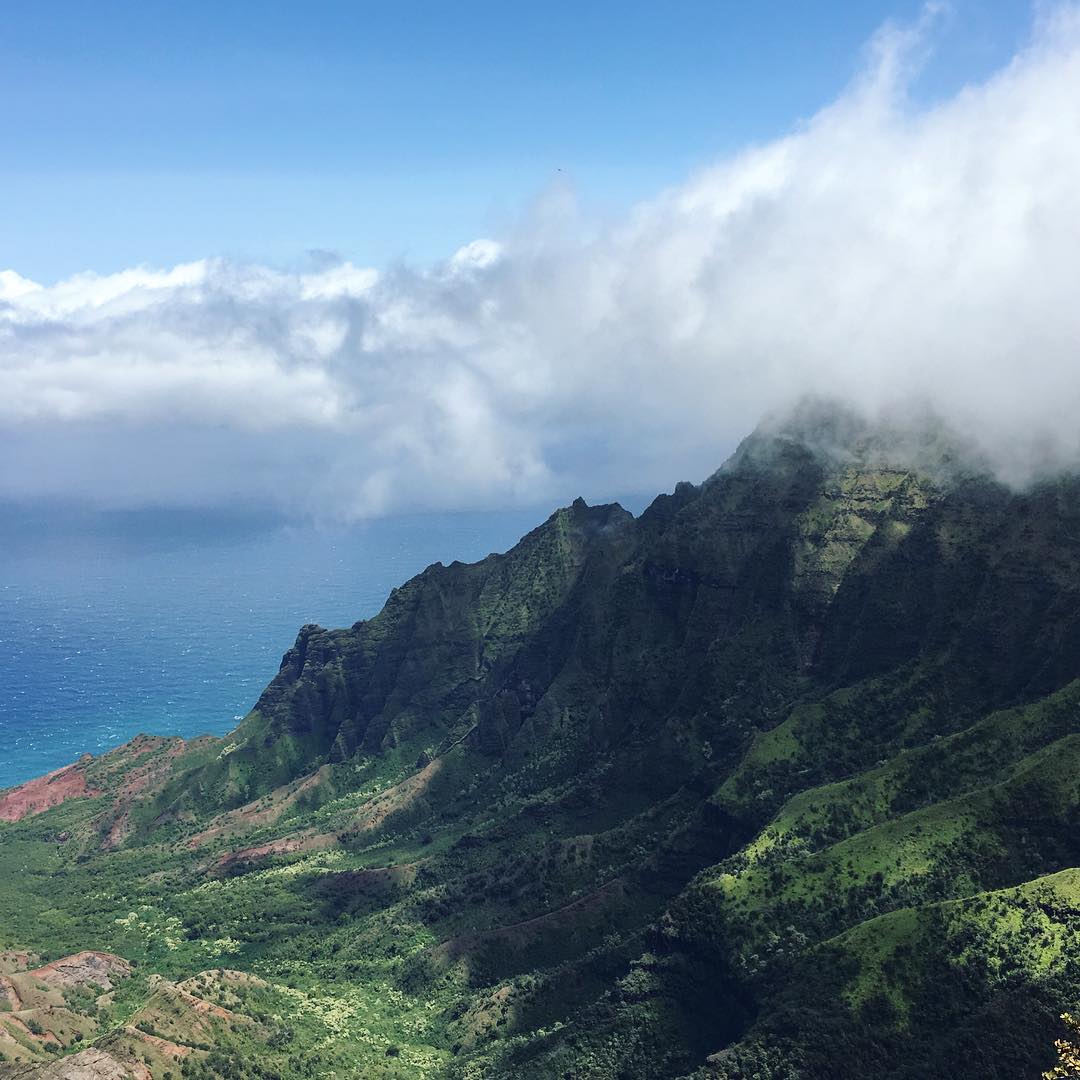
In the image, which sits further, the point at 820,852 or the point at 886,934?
the point at 820,852

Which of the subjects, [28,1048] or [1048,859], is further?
[28,1048]

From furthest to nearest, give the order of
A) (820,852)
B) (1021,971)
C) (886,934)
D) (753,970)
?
(820,852)
(753,970)
(886,934)
(1021,971)

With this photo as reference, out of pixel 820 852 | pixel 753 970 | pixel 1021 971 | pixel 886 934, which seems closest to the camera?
pixel 1021 971

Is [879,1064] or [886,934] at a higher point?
[886,934]

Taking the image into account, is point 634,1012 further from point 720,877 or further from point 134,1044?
point 134,1044

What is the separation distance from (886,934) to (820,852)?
28.3 metres

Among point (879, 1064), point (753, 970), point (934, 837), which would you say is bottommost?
point (879, 1064)

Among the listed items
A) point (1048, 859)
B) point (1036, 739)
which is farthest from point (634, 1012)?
point (1036, 739)

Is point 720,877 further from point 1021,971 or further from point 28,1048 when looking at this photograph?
point 28,1048

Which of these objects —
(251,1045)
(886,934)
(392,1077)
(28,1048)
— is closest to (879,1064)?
(886,934)

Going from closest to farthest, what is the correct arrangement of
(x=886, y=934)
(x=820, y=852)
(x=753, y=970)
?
(x=886, y=934) → (x=753, y=970) → (x=820, y=852)

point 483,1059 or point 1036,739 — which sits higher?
point 1036,739

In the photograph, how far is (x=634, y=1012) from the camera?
188 m

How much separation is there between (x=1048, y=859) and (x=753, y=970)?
46.3m
